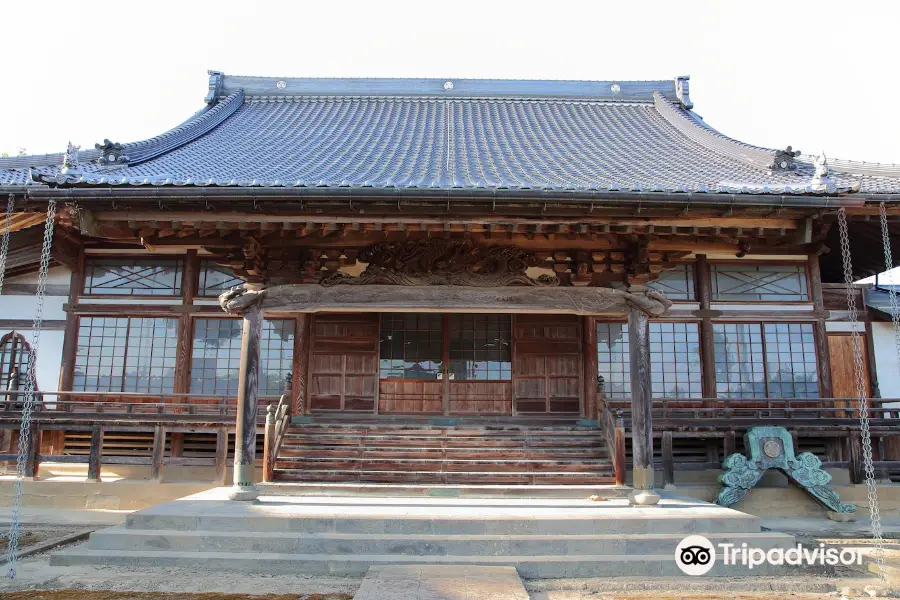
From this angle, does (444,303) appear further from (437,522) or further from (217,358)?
(217,358)

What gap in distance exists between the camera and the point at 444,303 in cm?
880

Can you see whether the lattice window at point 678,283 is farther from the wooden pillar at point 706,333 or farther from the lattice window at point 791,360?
the lattice window at point 791,360

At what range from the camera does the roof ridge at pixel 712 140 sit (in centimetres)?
1105

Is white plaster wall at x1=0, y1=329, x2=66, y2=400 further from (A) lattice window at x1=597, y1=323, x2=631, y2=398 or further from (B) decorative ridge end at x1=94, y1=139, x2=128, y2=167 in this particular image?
(A) lattice window at x1=597, y1=323, x2=631, y2=398

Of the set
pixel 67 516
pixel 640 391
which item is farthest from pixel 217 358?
pixel 640 391

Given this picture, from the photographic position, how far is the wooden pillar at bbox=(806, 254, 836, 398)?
1198 cm

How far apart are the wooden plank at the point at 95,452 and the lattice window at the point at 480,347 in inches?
252

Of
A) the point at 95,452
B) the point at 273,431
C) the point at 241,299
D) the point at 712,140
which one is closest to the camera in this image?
the point at 241,299

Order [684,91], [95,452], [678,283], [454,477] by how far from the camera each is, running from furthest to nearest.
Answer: [684,91], [678,283], [95,452], [454,477]

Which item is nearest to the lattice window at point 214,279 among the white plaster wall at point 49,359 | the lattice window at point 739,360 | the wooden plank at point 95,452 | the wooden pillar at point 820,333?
the white plaster wall at point 49,359

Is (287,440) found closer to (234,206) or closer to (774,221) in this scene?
(234,206)

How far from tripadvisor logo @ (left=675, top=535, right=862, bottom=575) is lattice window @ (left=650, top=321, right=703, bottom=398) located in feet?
16.1

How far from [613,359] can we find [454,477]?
418cm

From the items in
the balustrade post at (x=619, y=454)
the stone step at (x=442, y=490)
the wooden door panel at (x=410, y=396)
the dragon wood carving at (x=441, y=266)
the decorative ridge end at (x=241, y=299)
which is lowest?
the stone step at (x=442, y=490)
